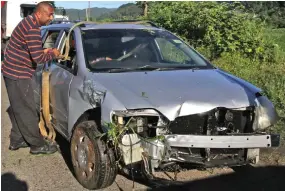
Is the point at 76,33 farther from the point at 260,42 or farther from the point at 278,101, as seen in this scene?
the point at 260,42

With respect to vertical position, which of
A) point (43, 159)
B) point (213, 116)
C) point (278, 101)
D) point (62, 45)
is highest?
point (62, 45)

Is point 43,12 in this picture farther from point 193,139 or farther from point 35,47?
point 193,139

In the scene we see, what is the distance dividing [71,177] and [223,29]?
230 inches

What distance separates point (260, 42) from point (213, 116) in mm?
5636

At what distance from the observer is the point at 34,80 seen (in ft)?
19.0

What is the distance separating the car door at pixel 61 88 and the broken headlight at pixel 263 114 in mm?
2033

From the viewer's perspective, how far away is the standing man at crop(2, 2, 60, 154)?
450 centimetres

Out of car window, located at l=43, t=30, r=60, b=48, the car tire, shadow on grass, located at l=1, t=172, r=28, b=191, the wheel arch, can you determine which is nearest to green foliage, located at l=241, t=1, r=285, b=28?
car window, located at l=43, t=30, r=60, b=48

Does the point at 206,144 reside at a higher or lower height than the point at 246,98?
lower

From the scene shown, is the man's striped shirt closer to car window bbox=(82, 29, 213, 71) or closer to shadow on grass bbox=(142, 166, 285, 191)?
car window bbox=(82, 29, 213, 71)

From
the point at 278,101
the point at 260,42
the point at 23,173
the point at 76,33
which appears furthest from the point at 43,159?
the point at 260,42

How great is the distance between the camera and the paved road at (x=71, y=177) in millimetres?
4082

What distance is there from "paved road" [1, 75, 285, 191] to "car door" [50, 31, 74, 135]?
1.60 feet

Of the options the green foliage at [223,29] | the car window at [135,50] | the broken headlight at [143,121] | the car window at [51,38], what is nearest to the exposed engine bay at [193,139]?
the broken headlight at [143,121]
